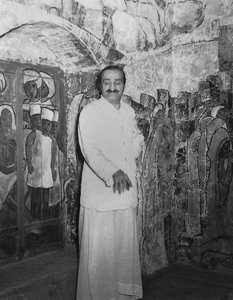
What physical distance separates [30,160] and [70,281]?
1163mm

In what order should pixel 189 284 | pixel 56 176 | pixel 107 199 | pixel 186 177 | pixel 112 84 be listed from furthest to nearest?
pixel 186 177
pixel 189 284
pixel 56 176
pixel 112 84
pixel 107 199

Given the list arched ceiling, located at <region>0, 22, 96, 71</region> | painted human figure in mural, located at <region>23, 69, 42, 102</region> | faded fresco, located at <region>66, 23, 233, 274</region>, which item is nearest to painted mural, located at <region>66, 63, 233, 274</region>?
faded fresco, located at <region>66, 23, 233, 274</region>

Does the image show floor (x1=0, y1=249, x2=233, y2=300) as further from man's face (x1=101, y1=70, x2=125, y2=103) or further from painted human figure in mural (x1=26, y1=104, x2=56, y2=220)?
man's face (x1=101, y1=70, x2=125, y2=103)

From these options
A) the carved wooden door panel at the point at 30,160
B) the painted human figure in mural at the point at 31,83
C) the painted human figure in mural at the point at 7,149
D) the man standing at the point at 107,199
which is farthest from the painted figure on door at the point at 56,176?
the man standing at the point at 107,199

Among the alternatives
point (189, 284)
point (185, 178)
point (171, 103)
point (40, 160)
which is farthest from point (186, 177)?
point (40, 160)

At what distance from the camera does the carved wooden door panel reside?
3678 mm

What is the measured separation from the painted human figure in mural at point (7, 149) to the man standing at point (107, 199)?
2.64 feet

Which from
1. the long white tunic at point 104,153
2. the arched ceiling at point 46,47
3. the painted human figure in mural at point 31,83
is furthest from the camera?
the painted human figure in mural at point 31,83

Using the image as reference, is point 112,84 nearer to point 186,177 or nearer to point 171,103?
point 171,103

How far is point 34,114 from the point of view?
3893 millimetres

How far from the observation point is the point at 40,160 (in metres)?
3.96

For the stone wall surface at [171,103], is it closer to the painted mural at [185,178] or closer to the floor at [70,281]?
the painted mural at [185,178]

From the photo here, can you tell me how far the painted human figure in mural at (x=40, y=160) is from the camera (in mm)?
3885

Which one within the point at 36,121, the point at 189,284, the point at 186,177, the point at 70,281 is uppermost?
the point at 36,121
